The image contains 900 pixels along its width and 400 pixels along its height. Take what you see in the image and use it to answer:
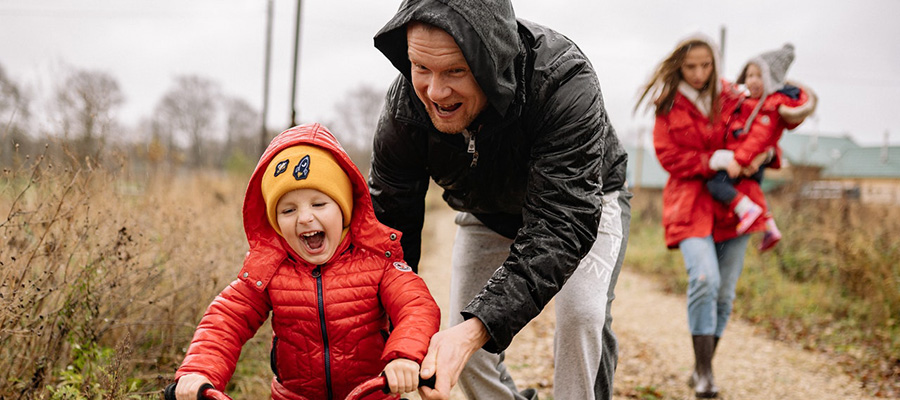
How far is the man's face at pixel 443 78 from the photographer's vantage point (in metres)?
2.15

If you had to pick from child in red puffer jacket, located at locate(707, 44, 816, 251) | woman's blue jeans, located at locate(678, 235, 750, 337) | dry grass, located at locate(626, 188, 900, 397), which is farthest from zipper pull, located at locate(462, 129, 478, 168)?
dry grass, located at locate(626, 188, 900, 397)

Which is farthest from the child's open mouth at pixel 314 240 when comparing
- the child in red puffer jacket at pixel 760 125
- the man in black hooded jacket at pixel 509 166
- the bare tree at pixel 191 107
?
the bare tree at pixel 191 107

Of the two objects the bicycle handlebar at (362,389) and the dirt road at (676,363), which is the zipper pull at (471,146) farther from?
the dirt road at (676,363)

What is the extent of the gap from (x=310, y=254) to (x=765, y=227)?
3422mm

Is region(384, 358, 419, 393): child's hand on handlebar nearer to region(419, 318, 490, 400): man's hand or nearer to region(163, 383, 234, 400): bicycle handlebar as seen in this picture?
region(419, 318, 490, 400): man's hand

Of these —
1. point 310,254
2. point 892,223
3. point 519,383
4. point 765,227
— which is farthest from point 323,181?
point 892,223

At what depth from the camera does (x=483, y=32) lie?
212cm

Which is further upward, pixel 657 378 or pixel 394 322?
pixel 394 322

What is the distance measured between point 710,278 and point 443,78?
9.25 feet

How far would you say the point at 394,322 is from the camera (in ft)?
7.95

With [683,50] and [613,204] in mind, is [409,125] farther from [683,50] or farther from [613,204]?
[683,50]

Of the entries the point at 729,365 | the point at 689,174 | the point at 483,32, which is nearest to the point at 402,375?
the point at 483,32

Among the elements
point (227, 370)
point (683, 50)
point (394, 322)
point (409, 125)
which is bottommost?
point (227, 370)

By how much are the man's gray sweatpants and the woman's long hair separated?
68.6 inches
